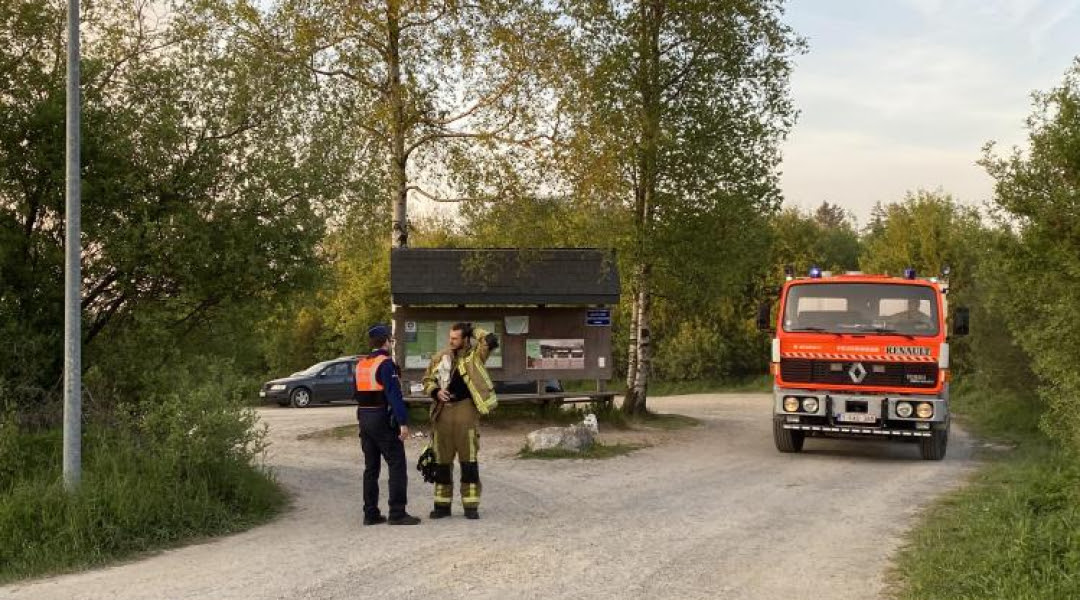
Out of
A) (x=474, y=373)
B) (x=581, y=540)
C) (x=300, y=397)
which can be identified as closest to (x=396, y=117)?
(x=474, y=373)

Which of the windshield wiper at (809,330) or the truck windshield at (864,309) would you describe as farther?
the windshield wiper at (809,330)

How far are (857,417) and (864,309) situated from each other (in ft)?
5.37

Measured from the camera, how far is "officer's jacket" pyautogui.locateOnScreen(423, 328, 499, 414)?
962 cm

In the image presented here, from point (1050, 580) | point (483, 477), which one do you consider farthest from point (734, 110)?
point (1050, 580)

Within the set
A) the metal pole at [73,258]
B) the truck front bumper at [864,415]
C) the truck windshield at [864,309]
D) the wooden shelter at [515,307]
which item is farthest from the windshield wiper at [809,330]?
the metal pole at [73,258]

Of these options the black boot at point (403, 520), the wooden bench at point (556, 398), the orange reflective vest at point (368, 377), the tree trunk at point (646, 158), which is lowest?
the black boot at point (403, 520)

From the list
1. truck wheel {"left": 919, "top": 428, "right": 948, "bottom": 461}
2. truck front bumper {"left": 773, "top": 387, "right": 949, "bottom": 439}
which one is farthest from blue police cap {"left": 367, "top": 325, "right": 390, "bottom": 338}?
truck wheel {"left": 919, "top": 428, "right": 948, "bottom": 461}

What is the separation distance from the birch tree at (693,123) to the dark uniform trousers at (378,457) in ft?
37.3

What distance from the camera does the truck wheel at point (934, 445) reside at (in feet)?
48.9

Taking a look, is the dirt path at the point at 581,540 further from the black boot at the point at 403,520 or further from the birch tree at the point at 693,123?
the birch tree at the point at 693,123

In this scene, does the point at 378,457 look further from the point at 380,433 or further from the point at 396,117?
the point at 396,117

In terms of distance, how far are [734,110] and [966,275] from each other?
2081 cm

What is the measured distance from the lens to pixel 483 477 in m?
12.9

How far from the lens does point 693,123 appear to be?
20328mm
